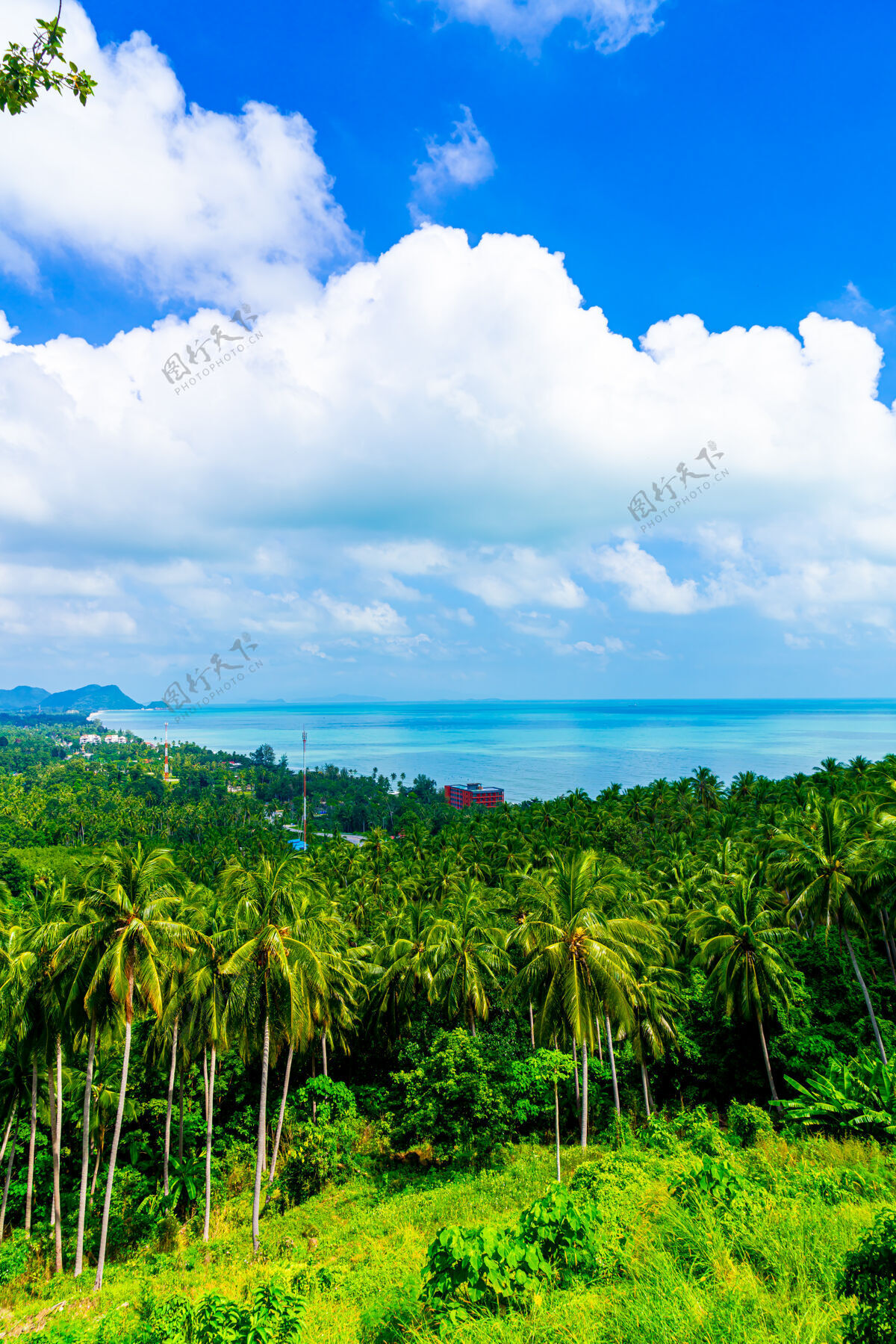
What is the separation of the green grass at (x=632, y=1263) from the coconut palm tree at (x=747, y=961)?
11616 mm

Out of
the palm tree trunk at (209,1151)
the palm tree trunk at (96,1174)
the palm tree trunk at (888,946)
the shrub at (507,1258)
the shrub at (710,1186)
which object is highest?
the shrub at (507,1258)

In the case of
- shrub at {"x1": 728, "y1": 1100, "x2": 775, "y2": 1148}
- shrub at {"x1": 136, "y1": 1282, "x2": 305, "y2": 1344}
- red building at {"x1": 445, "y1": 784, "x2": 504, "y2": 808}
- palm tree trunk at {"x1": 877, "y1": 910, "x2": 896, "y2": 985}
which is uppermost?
shrub at {"x1": 136, "y1": 1282, "x2": 305, "y2": 1344}

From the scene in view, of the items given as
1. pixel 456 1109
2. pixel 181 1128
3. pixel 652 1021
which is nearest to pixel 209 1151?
pixel 181 1128

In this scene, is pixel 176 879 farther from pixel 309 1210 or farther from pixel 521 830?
pixel 521 830

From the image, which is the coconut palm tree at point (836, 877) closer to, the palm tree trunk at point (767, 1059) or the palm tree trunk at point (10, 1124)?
the palm tree trunk at point (767, 1059)

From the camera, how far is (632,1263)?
913 cm

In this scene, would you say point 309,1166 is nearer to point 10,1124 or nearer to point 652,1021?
point 10,1124

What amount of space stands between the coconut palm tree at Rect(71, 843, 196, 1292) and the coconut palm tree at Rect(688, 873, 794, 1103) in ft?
71.7

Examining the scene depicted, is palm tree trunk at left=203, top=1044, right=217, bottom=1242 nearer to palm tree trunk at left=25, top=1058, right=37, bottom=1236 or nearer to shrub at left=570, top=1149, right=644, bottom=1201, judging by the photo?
palm tree trunk at left=25, top=1058, right=37, bottom=1236

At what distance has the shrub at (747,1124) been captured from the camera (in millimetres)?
18953

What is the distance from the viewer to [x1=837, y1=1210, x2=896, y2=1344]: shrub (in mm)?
5340

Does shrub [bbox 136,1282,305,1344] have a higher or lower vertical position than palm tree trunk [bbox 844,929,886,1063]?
higher

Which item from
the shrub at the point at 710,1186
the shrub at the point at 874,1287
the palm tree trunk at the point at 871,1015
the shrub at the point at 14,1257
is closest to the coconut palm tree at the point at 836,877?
the palm tree trunk at the point at 871,1015

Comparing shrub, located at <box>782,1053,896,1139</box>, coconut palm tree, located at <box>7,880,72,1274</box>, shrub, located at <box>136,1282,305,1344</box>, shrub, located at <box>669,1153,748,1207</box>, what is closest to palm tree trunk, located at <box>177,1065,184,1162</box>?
coconut palm tree, located at <box>7,880,72,1274</box>
